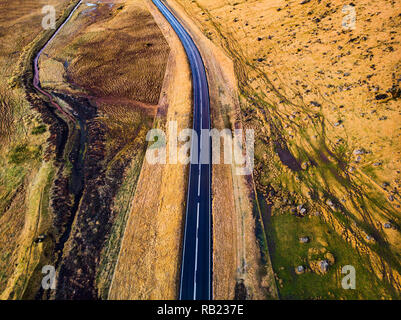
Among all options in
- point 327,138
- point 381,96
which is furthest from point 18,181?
point 381,96

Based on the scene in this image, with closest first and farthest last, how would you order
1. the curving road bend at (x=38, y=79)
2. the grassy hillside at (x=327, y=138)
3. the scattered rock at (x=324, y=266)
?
1. the scattered rock at (x=324, y=266)
2. the grassy hillside at (x=327, y=138)
3. the curving road bend at (x=38, y=79)

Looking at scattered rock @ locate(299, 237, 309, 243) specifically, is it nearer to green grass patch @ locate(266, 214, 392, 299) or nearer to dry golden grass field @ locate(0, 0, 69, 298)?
green grass patch @ locate(266, 214, 392, 299)

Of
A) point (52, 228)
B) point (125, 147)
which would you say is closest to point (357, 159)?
point (125, 147)

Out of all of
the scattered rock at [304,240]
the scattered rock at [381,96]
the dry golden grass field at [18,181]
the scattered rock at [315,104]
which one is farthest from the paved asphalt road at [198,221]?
the scattered rock at [381,96]

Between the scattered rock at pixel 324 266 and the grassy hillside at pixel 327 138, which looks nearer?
the scattered rock at pixel 324 266

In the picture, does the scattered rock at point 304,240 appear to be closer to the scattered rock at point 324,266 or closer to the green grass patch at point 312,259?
the green grass patch at point 312,259

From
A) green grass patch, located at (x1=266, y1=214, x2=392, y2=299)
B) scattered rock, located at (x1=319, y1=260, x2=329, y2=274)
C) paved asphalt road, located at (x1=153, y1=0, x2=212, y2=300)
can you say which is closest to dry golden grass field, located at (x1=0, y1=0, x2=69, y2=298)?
paved asphalt road, located at (x1=153, y1=0, x2=212, y2=300)

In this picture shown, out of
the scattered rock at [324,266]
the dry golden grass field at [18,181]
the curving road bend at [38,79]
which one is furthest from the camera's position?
the curving road bend at [38,79]

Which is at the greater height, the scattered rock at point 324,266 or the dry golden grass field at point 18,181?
the dry golden grass field at point 18,181

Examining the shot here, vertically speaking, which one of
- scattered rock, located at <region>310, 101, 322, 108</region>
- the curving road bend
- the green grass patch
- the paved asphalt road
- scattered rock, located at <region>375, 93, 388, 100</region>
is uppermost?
the curving road bend
